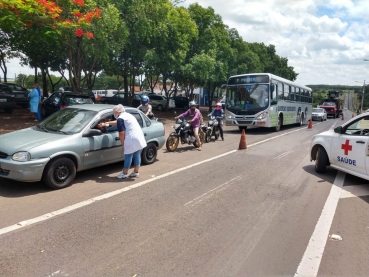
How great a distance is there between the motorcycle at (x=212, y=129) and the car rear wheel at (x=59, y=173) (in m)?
7.30

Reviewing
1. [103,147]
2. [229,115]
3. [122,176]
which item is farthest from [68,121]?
[229,115]

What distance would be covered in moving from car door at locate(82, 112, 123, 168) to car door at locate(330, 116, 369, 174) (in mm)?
4928

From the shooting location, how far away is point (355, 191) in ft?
21.1

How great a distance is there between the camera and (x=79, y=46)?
630 inches

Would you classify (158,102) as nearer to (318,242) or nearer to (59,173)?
(59,173)

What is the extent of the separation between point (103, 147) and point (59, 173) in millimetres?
1163

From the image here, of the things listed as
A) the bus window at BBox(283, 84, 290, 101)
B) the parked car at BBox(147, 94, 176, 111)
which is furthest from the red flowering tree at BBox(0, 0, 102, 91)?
the parked car at BBox(147, 94, 176, 111)

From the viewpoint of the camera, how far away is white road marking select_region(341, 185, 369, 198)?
618 cm

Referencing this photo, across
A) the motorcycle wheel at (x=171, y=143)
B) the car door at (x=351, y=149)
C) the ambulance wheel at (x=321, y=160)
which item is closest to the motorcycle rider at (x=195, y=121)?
the motorcycle wheel at (x=171, y=143)

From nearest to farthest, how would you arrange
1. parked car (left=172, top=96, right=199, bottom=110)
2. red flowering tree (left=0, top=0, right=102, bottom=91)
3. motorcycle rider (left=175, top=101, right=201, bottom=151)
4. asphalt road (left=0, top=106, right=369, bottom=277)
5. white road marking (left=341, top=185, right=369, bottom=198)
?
asphalt road (left=0, top=106, right=369, bottom=277) < white road marking (left=341, top=185, right=369, bottom=198) < red flowering tree (left=0, top=0, right=102, bottom=91) < motorcycle rider (left=175, top=101, right=201, bottom=151) < parked car (left=172, top=96, right=199, bottom=110)

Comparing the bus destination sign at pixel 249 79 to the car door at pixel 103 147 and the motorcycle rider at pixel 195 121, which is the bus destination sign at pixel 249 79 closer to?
the motorcycle rider at pixel 195 121

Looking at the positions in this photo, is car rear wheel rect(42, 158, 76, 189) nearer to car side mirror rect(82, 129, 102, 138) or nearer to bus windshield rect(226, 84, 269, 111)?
car side mirror rect(82, 129, 102, 138)

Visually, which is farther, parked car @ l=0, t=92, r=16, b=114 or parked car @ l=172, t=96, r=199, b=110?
parked car @ l=172, t=96, r=199, b=110

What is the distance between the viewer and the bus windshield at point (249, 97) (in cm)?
1650
